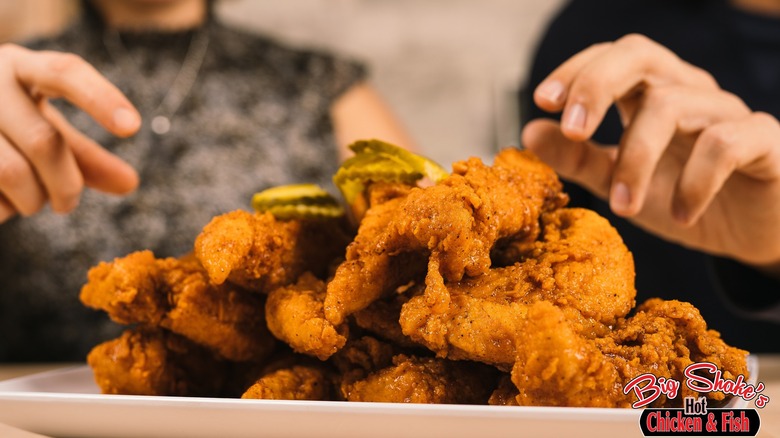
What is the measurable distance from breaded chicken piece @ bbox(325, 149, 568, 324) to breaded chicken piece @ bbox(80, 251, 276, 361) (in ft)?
0.58

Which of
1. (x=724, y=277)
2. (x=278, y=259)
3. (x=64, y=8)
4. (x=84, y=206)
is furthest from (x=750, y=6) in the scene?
(x=64, y=8)

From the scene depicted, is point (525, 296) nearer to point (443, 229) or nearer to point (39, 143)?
point (443, 229)

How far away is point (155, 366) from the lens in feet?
2.90

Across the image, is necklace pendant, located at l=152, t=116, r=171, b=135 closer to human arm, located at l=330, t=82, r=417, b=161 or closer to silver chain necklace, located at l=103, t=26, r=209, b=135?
silver chain necklace, located at l=103, t=26, r=209, b=135

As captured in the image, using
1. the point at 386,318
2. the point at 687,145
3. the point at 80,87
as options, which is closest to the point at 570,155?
the point at 687,145

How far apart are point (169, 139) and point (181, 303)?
1.37 m

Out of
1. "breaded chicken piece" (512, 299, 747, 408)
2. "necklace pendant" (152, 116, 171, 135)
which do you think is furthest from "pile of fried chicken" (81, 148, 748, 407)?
"necklace pendant" (152, 116, 171, 135)

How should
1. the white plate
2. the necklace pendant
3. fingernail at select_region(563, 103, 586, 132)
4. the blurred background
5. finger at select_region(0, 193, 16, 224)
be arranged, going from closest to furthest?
the white plate < fingernail at select_region(563, 103, 586, 132) < finger at select_region(0, 193, 16, 224) < the necklace pendant < the blurred background

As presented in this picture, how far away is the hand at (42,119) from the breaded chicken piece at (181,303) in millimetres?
277

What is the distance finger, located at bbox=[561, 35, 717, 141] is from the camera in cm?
97

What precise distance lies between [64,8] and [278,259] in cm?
190

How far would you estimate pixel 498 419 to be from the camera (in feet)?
2.00

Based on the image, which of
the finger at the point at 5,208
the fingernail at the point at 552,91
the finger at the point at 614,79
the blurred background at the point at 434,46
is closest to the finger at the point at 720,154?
the finger at the point at 614,79

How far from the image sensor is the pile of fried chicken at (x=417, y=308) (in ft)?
2.31
